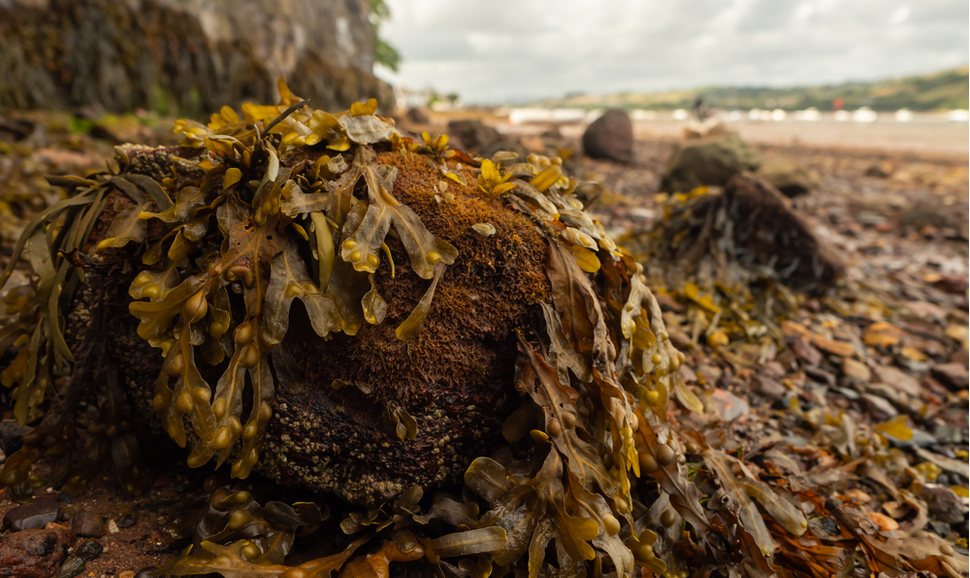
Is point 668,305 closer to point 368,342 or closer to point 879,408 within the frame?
point 879,408

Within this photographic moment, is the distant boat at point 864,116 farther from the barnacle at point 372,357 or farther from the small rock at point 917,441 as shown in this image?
the barnacle at point 372,357

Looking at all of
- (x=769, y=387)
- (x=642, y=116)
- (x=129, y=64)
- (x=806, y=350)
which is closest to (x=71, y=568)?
(x=769, y=387)

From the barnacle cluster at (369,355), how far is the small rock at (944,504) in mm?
1187

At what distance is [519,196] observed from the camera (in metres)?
1.70

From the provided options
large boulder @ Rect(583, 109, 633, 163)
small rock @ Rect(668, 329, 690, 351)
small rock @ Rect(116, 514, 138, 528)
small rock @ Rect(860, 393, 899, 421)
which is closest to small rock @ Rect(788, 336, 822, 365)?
small rock @ Rect(860, 393, 899, 421)

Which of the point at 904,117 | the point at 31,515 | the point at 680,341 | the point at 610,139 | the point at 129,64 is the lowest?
the point at 680,341

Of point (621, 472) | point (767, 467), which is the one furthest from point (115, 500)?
point (767, 467)

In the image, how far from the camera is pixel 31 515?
1.41m

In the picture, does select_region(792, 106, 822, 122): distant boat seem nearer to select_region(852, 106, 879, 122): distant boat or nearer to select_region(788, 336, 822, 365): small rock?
A: select_region(852, 106, 879, 122): distant boat

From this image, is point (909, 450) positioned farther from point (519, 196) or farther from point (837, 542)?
point (519, 196)

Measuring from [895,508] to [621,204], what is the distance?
Result: 13.9 feet

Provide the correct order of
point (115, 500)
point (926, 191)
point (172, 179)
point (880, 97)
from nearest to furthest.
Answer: point (115, 500), point (172, 179), point (926, 191), point (880, 97)

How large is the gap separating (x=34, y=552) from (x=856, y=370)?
11.9ft

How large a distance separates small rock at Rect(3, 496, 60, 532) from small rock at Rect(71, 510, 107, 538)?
0.06 m
